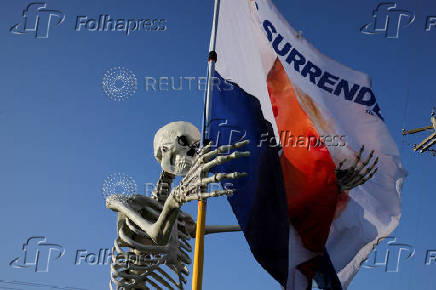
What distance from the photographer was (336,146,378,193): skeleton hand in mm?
10102

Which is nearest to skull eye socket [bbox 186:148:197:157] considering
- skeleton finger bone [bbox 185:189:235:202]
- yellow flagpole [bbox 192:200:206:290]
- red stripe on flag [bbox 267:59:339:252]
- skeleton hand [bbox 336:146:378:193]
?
yellow flagpole [bbox 192:200:206:290]

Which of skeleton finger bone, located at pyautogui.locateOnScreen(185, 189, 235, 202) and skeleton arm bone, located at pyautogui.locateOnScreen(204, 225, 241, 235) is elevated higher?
skeleton arm bone, located at pyautogui.locateOnScreen(204, 225, 241, 235)

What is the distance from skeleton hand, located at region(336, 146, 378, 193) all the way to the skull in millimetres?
3297

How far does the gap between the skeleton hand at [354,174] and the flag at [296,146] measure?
0.14 meters

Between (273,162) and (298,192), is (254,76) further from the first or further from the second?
(298,192)

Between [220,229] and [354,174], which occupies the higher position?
[354,174]

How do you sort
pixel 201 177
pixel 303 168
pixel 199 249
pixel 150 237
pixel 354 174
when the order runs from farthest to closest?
1. pixel 354 174
2. pixel 303 168
3. pixel 150 237
4. pixel 199 249
5. pixel 201 177

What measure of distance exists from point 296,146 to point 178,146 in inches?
109

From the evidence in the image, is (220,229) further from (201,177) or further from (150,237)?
(201,177)

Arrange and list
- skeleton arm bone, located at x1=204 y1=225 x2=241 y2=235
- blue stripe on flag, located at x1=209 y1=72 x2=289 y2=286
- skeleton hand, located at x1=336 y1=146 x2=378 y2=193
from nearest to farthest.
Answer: blue stripe on flag, located at x1=209 y1=72 x2=289 y2=286, skeleton arm bone, located at x1=204 y1=225 x2=241 y2=235, skeleton hand, located at x1=336 y1=146 x2=378 y2=193

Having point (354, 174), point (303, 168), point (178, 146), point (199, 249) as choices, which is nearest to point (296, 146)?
point (303, 168)

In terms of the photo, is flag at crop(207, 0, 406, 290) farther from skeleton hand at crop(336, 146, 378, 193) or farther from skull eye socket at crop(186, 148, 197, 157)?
skull eye socket at crop(186, 148, 197, 157)

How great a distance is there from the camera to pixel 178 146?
8.31m

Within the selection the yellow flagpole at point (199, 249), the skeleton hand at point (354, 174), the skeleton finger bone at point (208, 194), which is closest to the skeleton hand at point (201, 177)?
the skeleton finger bone at point (208, 194)
